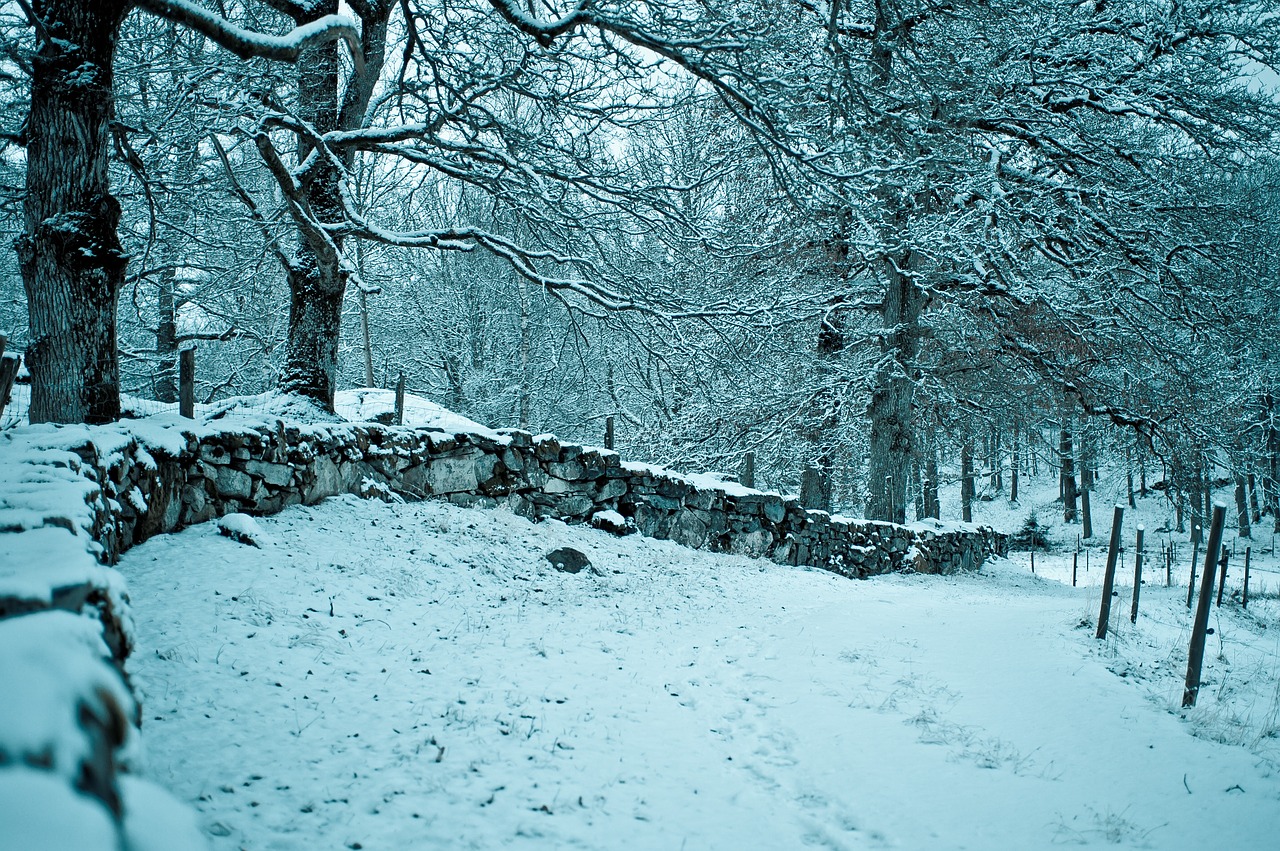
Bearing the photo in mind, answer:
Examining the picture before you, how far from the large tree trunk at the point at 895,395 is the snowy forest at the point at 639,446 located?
5.3 inches

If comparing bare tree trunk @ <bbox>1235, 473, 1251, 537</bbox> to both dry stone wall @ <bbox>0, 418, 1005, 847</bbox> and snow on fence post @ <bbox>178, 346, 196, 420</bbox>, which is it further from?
snow on fence post @ <bbox>178, 346, 196, 420</bbox>

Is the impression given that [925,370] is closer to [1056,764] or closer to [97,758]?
[1056,764]

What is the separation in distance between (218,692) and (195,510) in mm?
2473

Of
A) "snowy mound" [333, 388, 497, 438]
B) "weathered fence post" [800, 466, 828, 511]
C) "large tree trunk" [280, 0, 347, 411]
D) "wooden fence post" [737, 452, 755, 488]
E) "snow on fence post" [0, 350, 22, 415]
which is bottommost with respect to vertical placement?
"weathered fence post" [800, 466, 828, 511]

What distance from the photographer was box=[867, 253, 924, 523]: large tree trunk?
488 inches

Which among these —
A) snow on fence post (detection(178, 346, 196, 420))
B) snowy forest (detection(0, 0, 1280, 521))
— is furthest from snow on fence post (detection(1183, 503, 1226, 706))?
snow on fence post (detection(178, 346, 196, 420))

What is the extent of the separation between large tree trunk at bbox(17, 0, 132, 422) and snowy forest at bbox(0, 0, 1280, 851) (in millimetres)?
24

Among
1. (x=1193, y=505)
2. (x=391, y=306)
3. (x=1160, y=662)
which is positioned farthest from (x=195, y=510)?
(x=391, y=306)

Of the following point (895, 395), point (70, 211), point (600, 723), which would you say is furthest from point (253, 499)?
point (895, 395)

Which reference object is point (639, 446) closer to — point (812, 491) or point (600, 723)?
point (812, 491)

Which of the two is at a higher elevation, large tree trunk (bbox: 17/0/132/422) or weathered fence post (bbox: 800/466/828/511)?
large tree trunk (bbox: 17/0/132/422)

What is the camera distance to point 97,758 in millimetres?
1003

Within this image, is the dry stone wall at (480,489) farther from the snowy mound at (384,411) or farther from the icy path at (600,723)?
the snowy mound at (384,411)

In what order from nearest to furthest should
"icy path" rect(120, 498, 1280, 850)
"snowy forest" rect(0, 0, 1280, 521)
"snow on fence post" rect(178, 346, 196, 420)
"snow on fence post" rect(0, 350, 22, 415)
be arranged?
"icy path" rect(120, 498, 1280, 850) → "snow on fence post" rect(0, 350, 22, 415) → "snowy forest" rect(0, 0, 1280, 521) → "snow on fence post" rect(178, 346, 196, 420)
